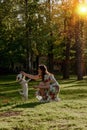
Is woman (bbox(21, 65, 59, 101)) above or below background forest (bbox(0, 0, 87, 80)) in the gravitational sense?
above

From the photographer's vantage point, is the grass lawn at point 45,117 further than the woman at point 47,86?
No

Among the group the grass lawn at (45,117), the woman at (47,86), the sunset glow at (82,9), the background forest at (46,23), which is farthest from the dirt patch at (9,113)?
the sunset glow at (82,9)

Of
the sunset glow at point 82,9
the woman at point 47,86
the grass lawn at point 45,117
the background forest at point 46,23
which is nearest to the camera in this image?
the grass lawn at point 45,117

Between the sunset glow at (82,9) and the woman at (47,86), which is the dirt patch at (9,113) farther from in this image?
the sunset glow at (82,9)

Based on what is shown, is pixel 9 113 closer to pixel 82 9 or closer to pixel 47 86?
pixel 47 86

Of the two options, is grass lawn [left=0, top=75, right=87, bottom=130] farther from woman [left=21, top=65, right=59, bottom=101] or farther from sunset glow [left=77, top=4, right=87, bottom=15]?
sunset glow [left=77, top=4, right=87, bottom=15]

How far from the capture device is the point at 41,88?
16688 mm

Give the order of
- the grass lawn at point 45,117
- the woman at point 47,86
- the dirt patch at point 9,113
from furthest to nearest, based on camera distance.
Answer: the woman at point 47,86 < the dirt patch at point 9,113 < the grass lawn at point 45,117

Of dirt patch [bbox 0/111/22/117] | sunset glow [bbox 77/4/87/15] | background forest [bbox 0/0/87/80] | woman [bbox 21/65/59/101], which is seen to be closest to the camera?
dirt patch [bbox 0/111/22/117]

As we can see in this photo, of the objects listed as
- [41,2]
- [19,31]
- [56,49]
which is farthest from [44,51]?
[41,2]

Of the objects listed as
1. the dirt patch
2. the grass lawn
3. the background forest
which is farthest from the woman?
the background forest

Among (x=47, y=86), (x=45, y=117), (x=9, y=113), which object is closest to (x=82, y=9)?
(x=47, y=86)

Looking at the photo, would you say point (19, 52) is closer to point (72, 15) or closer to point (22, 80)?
point (72, 15)

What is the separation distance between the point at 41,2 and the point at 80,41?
298 inches
